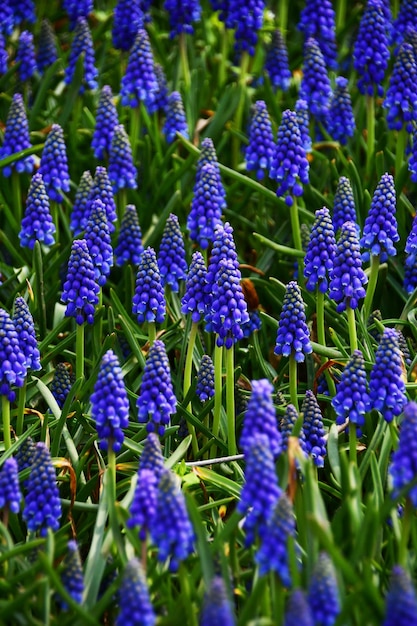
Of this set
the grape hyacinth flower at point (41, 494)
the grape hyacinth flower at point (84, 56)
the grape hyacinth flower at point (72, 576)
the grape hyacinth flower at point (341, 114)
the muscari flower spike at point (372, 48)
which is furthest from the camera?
the grape hyacinth flower at point (84, 56)

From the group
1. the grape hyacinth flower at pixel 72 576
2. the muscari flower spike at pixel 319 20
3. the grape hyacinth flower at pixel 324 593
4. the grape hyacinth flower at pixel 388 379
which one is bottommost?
A: the grape hyacinth flower at pixel 72 576

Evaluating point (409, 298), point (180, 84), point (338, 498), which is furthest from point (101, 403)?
point (180, 84)

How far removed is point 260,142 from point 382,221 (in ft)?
5.34

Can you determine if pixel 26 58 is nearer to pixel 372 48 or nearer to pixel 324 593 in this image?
pixel 372 48

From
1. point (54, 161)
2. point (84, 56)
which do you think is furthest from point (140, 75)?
point (54, 161)

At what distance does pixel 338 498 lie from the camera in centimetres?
541

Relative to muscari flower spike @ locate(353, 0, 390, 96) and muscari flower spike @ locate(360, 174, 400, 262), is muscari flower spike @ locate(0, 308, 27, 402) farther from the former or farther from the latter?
muscari flower spike @ locate(353, 0, 390, 96)

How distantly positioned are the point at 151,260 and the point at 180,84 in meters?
3.85

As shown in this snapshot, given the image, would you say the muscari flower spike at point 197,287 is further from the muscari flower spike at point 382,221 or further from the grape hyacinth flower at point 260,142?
the grape hyacinth flower at point 260,142

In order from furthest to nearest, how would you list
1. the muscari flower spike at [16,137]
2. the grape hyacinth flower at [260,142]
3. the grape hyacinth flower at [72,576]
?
the muscari flower spike at [16,137], the grape hyacinth flower at [260,142], the grape hyacinth flower at [72,576]

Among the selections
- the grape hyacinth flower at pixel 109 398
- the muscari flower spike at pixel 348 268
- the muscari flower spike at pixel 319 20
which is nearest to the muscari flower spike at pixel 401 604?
the grape hyacinth flower at pixel 109 398

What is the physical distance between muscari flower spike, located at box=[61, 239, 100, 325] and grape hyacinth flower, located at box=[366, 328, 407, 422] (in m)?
1.76

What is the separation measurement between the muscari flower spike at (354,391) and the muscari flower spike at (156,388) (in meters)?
0.88

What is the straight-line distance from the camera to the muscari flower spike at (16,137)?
748 centimetres
